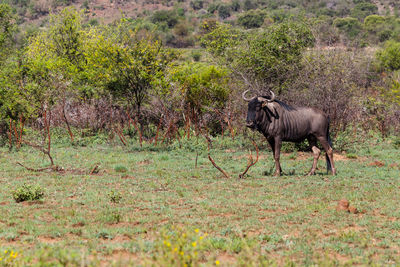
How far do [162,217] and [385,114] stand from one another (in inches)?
701

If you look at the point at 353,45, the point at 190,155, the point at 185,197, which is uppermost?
the point at 353,45

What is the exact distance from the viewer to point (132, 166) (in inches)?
560

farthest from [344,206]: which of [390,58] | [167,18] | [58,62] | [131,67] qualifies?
[167,18]

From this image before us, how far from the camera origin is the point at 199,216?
8062 mm

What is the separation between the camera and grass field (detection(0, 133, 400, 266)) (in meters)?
5.84

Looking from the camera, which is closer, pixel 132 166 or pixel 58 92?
pixel 132 166

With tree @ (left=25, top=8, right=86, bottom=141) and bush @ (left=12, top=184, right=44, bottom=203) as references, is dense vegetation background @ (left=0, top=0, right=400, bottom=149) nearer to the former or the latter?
tree @ (left=25, top=8, right=86, bottom=141)

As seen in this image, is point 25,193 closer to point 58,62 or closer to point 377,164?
point 377,164

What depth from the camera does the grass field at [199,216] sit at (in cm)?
584

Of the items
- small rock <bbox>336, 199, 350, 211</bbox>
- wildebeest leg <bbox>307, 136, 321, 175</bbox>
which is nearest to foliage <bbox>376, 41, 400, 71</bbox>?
wildebeest leg <bbox>307, 136, 321, 175</bbox>

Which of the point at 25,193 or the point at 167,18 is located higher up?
the point at 167,18

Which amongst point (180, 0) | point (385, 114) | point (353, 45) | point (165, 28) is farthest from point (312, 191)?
point (180, 0)

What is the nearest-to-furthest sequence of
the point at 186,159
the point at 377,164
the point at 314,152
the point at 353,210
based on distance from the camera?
the point at 353,210
the point at 314,152
the point at 377,164
the point at 186,159

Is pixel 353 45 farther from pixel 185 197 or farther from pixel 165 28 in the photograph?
pixel 165 28
